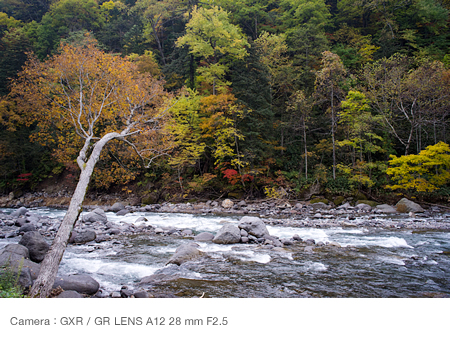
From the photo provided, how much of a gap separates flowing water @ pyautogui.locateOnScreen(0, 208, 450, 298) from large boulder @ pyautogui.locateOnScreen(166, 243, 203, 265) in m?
0.21

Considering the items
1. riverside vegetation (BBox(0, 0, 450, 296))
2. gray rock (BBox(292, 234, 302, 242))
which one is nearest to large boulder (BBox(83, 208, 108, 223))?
riverside vegetation (BBox(0, 0, 450, 296))

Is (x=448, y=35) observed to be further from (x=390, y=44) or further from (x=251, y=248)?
(x=251, y=248)

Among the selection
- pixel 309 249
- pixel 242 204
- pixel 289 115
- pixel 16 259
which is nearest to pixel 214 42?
pixel 289 115

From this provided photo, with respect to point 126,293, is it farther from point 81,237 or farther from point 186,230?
point 186,230

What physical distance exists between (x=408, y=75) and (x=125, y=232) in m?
20.8

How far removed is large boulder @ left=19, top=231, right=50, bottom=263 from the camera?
5977 mm

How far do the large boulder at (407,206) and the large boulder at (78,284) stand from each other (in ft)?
54.1

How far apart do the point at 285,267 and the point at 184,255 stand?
2.63m

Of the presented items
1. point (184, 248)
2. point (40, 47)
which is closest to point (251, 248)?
point (184, 248)

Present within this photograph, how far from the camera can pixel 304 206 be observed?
1675 centimetres

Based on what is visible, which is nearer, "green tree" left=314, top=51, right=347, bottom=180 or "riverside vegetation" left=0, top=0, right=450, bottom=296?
"riverside vegetation" left=0, top=0, right=450, bottom=296

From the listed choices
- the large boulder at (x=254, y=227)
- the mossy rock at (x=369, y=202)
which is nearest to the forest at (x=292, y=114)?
the mossy rock at (x=369, y=202)

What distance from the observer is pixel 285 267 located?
593cm

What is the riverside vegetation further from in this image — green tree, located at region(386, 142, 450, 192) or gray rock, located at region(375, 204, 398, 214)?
gray rock, located at region(375, 204, 398, 214)
